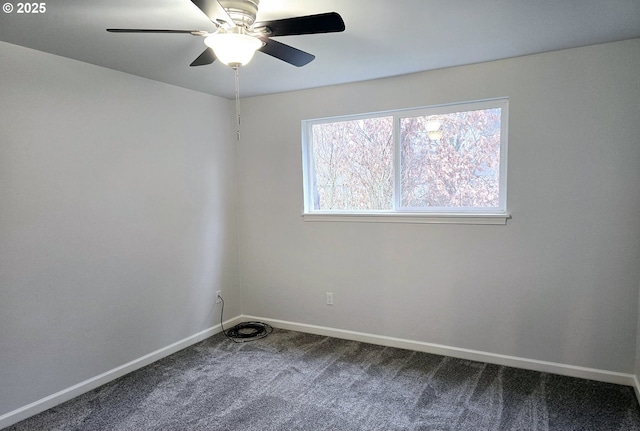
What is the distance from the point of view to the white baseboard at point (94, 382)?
2.40 metres

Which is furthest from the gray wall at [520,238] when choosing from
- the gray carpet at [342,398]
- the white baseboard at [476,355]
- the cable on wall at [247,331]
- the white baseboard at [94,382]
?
the white baseboard at [94,382]

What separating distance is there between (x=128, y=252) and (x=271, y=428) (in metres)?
1.73

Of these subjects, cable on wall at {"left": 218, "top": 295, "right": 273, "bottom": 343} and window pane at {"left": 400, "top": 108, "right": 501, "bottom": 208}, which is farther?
cable on wall at {"left": 218, "top": 295, "right": 273, "bottom": 343}

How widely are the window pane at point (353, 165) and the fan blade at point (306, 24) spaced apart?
5.90 ft

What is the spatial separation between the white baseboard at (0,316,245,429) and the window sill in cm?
156

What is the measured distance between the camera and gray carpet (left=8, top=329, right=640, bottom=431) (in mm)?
2330

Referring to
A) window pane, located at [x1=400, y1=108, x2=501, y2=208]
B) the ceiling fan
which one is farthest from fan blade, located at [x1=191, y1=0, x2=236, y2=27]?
window pane, located at [x1=400, y1=108, x2=501, y2=208]

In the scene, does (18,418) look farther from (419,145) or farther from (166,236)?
(419,145)

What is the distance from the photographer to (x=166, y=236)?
10.9ft

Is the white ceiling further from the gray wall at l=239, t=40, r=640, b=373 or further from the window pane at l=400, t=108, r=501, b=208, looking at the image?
the window pane at l=400, t=108, r=501, b=208

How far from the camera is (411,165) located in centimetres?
332

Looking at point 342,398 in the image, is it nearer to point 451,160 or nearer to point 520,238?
point 520,238

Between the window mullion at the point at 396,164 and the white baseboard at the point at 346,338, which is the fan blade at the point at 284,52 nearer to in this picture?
the window mullion at the point at 396,164

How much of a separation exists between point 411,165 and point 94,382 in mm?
3000
